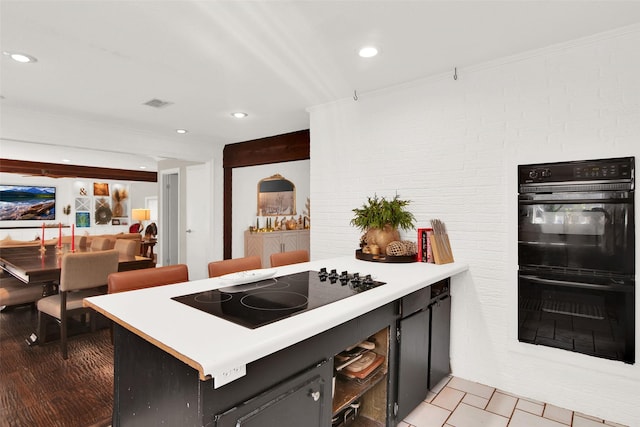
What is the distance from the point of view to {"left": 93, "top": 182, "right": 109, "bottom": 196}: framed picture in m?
9.34

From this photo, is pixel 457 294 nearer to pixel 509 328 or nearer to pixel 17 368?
pixel 509 328

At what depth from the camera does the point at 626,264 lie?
6.75 ft

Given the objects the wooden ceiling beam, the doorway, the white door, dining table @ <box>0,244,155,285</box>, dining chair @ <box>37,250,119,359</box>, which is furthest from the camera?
the wooden ceiling beam

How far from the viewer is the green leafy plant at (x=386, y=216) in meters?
2.76

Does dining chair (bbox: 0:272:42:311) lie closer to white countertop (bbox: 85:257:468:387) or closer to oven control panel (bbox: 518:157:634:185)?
white countertop (bbox: 85:257:468:387)

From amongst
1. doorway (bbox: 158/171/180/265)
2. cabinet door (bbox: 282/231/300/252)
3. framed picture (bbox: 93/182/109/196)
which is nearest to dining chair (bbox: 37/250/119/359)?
cabinet door (bbox: 282/231/300/252)

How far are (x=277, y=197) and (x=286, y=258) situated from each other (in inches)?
119

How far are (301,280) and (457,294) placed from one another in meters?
1.36

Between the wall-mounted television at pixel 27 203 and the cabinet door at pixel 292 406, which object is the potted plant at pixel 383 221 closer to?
the cabinet door at pixel 292 406

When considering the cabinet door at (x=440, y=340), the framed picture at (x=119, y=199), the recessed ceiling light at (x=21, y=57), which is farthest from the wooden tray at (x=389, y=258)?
the framed picture at (x=119, y=199)

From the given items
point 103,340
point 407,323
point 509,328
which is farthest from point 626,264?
point 103,340

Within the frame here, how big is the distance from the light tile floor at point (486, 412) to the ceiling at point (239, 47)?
2342 millimetres

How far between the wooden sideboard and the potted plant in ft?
7.75

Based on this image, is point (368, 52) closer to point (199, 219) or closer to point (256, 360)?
point (256, 360)
